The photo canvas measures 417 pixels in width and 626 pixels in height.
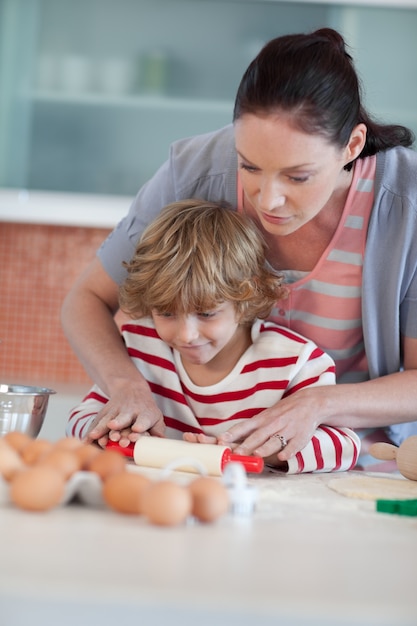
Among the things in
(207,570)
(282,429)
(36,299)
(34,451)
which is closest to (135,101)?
(36,299)

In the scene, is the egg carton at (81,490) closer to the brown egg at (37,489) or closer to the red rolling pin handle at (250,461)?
the brown egg at (37,489)

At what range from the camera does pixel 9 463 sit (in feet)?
2.82

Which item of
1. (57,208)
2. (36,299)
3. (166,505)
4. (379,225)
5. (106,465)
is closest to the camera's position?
(166,505)

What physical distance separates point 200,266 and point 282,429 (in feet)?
0.99

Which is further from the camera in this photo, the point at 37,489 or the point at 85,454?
the point at 85,454

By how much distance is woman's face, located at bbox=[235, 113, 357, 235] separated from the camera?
1.17m

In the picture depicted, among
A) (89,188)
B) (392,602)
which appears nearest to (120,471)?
(392,602)

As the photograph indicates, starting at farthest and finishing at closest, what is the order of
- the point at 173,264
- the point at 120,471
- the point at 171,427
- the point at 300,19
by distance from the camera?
1. the point at 300,19
2. the point at 171,427
3. the point at 173,264
4. the point at 120,471

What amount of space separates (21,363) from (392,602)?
99.8 inches

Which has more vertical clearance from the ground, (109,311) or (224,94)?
(224,94)

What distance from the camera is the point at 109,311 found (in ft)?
5.13

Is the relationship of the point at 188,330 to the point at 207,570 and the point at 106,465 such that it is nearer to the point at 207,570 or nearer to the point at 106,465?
the point at 106,465

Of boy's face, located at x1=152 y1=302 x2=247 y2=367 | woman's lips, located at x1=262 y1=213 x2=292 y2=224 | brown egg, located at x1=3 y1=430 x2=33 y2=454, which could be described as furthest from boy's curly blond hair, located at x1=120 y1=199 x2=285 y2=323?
brown egg, located at x1=3 y1=430 x2=33 y2=454

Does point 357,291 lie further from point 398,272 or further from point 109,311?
point 109,311
